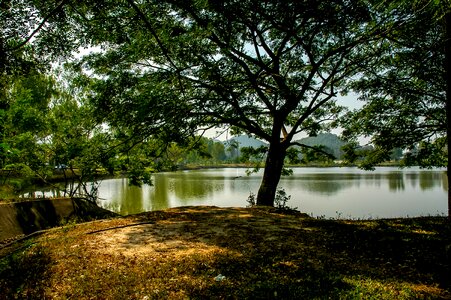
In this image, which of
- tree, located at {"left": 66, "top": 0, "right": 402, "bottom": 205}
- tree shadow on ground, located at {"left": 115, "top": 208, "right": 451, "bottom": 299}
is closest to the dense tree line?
tree, located at {"left": 66, "top": 0, "right": 402, "bottom": 205}

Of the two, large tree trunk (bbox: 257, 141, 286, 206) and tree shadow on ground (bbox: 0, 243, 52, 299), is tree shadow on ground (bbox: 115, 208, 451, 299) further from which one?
large tree trunk (bbox: 257, 141, 286, 206)

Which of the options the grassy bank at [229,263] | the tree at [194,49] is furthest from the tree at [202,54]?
the grassy bank at [229,263]

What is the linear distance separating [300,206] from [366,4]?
1811 centimetres

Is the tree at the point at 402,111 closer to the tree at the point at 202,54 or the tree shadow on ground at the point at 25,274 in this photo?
the tree at the point at 202,54

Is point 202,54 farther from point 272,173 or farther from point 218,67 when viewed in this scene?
point 272,173

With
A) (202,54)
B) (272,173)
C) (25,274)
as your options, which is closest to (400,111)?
(272,173)

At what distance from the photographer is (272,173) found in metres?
12.9

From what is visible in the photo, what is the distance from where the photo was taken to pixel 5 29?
16.4 feet

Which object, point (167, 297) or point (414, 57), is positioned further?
point (414, 57)

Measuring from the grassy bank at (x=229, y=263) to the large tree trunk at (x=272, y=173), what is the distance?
17.3ft

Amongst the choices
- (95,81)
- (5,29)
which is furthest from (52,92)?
(5,29)

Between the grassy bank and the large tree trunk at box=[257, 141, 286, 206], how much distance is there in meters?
5.26

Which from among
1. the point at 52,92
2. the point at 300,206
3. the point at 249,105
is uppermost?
the point at 52,92

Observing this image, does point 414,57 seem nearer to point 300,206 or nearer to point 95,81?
point 95,81
